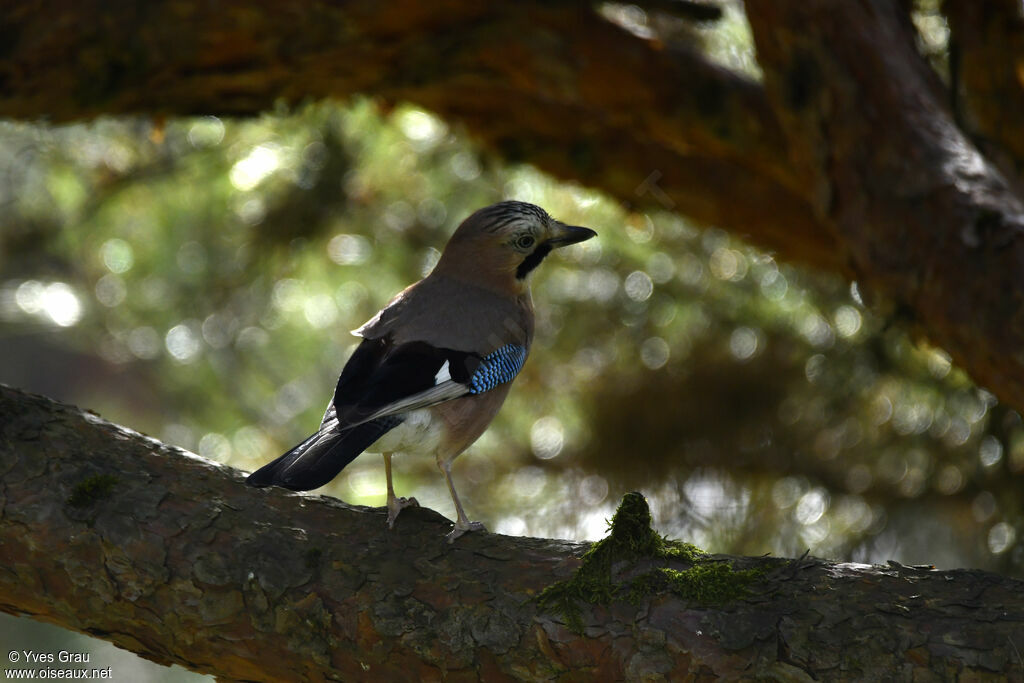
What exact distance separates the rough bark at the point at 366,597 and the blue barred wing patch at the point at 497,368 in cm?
43

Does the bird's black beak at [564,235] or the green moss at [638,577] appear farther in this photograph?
the bird's black beak at [564,235]

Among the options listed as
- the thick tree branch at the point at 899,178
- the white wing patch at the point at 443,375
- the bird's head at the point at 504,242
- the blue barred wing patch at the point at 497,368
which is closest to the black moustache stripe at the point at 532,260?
the bird's head at the point at 504,242

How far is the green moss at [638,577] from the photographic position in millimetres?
1943

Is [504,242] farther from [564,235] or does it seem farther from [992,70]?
[992,70]

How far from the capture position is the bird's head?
306 centimetres

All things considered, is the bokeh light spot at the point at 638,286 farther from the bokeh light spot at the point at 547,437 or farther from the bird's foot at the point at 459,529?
the bird's foot at the point at 459,529

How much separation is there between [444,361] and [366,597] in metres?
0.72

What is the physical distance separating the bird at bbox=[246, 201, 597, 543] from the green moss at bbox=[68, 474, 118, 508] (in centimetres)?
30

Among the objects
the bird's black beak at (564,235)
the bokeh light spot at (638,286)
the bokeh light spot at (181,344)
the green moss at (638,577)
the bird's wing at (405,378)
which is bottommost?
the green moss at (638,577)

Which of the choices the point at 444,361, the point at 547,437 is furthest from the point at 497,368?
the point at 547,437

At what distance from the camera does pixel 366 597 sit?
2.05 m

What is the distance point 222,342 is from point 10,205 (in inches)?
48.5

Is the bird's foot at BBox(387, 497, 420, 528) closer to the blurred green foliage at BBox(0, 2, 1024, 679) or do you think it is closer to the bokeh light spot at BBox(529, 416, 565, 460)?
the blurred green foliage at BBox(0, 2, 1024, 679)

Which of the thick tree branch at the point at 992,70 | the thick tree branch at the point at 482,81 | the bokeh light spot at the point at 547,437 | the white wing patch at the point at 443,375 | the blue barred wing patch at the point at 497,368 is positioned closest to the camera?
the white wing patch at the point at 443,375
